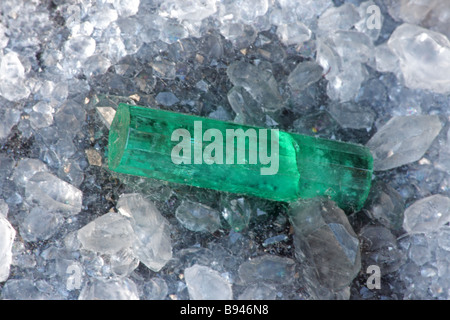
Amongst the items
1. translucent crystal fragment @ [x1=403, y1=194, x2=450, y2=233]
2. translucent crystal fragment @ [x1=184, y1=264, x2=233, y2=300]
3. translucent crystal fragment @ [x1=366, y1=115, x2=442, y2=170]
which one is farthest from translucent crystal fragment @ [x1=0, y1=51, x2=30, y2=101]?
translucent crystal fragment @ [x1=403, y1=194, x2=450, y2=233]

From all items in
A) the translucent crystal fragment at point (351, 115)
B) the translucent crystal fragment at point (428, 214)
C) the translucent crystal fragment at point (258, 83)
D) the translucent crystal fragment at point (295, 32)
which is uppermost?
the translucent crystal fragment at point (295, 32)

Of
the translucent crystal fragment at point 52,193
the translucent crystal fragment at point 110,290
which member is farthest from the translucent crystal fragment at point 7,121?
the translucent crystal fragment at point 110,290

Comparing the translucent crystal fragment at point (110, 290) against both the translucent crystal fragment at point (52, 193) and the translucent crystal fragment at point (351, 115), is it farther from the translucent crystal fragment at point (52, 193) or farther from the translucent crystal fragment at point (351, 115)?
the translucent crystal fragment at point (351, 115)

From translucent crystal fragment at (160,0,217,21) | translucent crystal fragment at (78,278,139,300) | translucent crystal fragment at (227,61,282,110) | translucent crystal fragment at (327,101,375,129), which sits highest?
translucent crystal fragment at (160,0,217,21)

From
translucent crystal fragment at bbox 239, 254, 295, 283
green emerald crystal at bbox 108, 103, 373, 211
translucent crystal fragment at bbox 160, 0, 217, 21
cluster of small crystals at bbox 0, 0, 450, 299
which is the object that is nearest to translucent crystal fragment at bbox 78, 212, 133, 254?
cluster of small crystals at bbox 0, 0, 450, 299

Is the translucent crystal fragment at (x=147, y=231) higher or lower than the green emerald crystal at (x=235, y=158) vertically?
lower

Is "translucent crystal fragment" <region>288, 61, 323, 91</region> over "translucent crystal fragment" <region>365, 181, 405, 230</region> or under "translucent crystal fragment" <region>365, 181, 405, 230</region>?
over

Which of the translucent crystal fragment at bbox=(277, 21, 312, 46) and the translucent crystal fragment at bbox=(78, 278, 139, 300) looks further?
the translucent crystal fragment at bbox=(277, 21, 312, 46)

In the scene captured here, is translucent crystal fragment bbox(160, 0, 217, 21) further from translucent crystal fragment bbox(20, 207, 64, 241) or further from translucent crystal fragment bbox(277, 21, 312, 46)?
translucent crystal fragment bbox(20, 207, 64, 241)
